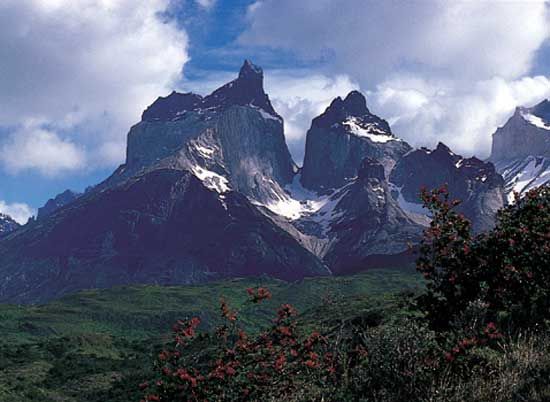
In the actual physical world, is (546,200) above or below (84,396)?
above

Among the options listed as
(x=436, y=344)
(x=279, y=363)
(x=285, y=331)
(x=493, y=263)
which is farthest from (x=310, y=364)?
(x=493, y=263)

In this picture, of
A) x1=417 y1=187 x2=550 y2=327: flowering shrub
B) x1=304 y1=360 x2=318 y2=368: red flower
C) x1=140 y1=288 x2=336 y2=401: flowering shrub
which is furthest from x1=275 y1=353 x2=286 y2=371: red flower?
x1=417 y1=187 x2=550 y2=327: flowering shrub

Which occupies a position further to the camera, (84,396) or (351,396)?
(84,396)

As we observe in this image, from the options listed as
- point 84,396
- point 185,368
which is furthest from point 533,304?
point 84,396

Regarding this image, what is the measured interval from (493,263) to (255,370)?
9244 mm

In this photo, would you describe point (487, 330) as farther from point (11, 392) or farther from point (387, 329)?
point (11, 392)

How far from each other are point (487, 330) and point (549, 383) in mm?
3295

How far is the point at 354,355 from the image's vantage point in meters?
21.7

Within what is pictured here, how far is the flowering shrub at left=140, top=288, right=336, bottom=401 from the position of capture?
62.7ft

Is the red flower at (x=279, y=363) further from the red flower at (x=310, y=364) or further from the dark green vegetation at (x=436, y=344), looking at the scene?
the red flower at (x=310, y=364)

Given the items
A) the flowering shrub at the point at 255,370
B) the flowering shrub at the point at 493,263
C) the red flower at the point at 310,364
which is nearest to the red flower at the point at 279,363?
the flowering shrub at the point at 255,370

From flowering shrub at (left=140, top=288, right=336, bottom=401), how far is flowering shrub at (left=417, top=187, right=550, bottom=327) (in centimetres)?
540

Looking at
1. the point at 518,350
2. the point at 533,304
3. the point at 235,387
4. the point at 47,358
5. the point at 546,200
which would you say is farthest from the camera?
the point at 47,358

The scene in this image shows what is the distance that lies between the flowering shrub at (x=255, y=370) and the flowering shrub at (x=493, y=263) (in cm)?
540
